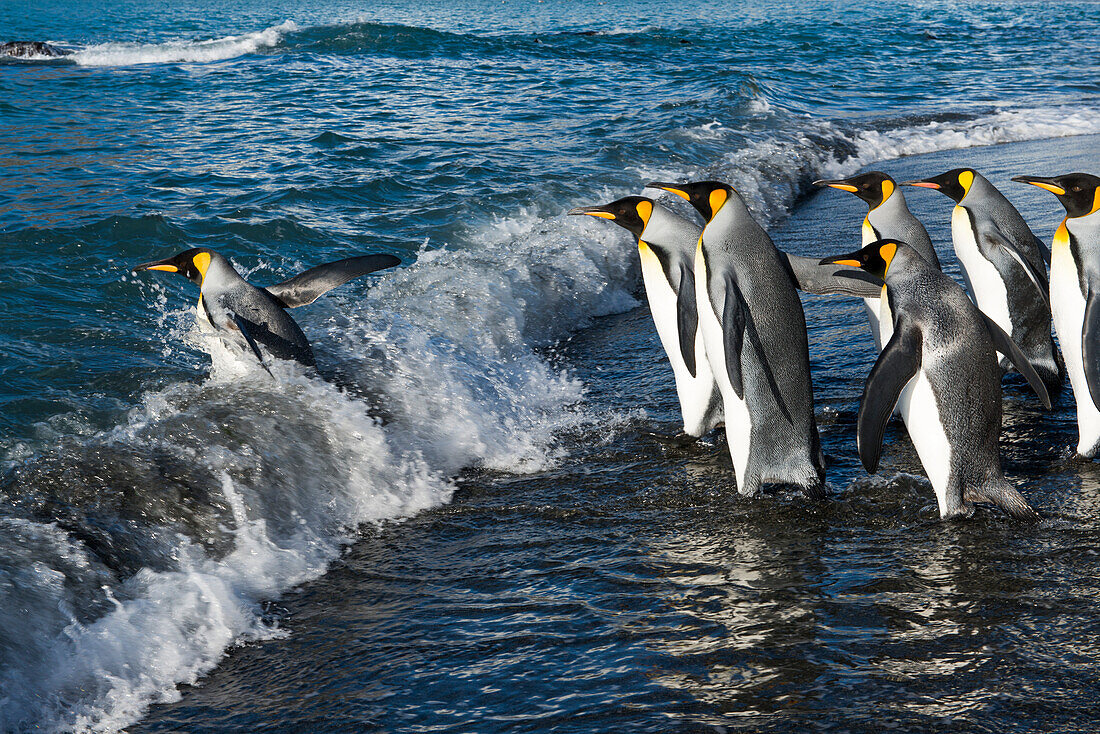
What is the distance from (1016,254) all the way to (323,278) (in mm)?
3248

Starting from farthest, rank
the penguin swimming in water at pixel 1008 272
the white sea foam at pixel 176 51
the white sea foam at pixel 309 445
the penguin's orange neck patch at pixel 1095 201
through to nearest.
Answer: the white sea foam at pixel 176 51
the penguin swimming in water at pixel 1008 272
the penguin's orange neck patch at pixel 1095 201
the white sea foam at pixel 309 445

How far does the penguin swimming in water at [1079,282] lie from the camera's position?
3.53 m

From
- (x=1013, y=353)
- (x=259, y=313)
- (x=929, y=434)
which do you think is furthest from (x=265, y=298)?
(x=1013, y=353)

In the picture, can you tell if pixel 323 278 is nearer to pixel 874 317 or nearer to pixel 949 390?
pixel 874 317

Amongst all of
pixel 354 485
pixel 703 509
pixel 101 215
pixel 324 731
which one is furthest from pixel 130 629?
pixel 101 215

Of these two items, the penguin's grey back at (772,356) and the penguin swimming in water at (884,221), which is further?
the penguin swimming in water at (884,221)

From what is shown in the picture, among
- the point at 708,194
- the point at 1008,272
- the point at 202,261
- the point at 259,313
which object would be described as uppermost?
the point at 708,194

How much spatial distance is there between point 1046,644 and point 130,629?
8.14 feet

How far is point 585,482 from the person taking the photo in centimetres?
357

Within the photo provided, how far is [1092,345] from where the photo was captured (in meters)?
3.38

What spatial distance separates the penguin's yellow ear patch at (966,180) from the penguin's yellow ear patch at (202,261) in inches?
146

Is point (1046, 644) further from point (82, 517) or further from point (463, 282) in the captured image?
point (463, 282)

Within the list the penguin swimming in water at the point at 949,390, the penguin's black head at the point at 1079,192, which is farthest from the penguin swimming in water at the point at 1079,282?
the penguin swimming in water at the point at 949,390

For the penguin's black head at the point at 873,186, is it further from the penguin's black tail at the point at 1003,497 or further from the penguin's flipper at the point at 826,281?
the penguin's black tail at the point at 1003,497
